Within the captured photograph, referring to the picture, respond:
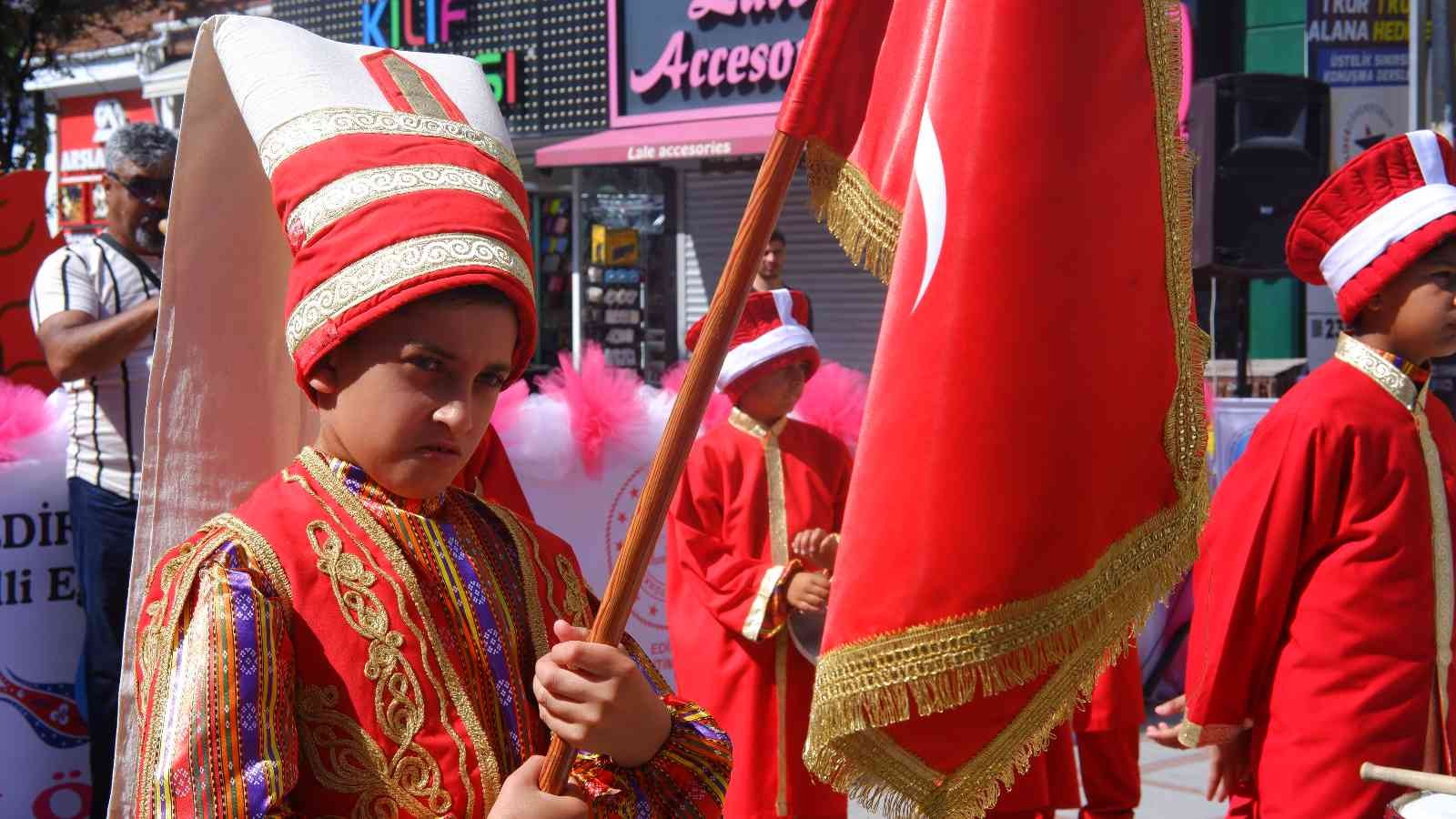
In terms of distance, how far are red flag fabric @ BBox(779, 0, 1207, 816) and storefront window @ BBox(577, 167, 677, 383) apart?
14.1 m

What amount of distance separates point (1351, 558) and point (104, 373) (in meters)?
3.54

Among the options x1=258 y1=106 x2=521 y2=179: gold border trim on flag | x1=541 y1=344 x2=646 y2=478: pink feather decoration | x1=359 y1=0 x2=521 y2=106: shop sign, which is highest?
x1=359 y1=0 x2=521 y2=106: shop sign

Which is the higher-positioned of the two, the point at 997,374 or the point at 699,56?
the point at 699,56

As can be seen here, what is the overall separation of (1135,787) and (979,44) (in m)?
4.05

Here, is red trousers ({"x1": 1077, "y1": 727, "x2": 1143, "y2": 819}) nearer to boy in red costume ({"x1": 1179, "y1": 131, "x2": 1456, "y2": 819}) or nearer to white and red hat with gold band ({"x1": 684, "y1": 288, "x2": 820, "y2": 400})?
boy in red costume ({"x1": 1179, "y1": 131, "x2": 1456, "y2": 819})

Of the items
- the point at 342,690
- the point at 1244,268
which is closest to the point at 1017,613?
the point at 342,690

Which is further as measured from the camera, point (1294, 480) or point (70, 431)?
point (70, 431)

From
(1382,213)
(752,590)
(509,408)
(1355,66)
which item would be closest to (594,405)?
(509,408)

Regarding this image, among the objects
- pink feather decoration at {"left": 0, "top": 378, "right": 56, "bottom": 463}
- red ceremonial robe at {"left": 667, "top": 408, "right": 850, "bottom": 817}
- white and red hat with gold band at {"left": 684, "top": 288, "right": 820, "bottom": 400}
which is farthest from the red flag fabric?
pink feather decoration at {"left": 0, "top": 378, "right": 56, "bottom": 463}

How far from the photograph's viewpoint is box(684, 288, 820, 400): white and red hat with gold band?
515 centimetres

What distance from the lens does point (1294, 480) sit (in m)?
3.61

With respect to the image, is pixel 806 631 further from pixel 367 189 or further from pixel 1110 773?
pixel 367 189

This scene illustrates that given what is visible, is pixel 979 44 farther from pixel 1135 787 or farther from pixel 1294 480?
pixel 1135 787

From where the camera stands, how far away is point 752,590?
4832 millimetres
